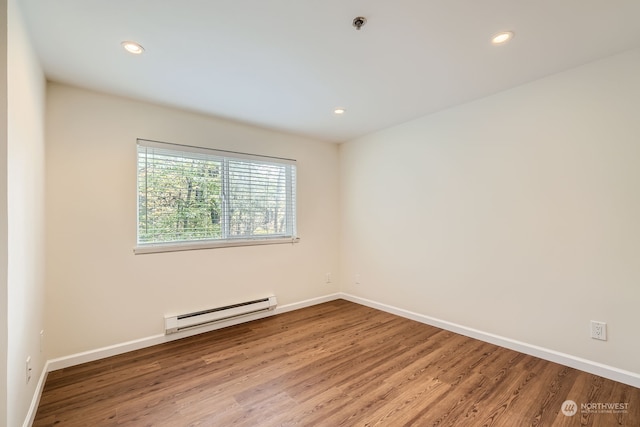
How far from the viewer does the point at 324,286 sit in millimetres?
4289

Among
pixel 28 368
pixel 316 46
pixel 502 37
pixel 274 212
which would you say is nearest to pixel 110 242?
pixel 28 368

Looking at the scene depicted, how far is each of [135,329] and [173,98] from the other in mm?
2249

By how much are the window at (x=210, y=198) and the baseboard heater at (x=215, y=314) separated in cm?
72

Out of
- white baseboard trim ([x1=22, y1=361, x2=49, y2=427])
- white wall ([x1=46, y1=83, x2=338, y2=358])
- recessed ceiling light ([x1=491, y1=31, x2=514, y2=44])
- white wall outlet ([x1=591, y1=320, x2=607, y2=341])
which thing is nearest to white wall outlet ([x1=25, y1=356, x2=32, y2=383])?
white baseboard trim ([x1=22, y1=361, x2=49, y2=427])

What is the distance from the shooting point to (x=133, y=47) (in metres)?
1.95

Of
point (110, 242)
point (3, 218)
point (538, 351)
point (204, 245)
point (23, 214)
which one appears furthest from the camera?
point (204, 245)

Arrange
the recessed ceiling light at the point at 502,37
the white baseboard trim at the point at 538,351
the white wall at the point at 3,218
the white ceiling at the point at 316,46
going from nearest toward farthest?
the white wall at the point at 3,218 → the white ceiling at the point at 316,46 → the recessed ceiling light at the point at 502,37 → the white baseboard trim at the point at 538,351

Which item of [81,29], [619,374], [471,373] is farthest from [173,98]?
[619,374]

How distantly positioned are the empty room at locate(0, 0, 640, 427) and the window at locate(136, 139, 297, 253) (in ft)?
0.08

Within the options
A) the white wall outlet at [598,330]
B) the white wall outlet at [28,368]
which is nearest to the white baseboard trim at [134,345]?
the white wall outlet at [28,368]

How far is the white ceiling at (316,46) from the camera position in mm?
1632

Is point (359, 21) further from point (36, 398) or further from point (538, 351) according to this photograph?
point (36, 398)

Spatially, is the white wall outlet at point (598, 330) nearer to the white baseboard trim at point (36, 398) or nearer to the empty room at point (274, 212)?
→ the empty room at point (274, 212)

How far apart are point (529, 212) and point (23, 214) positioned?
369 cm
